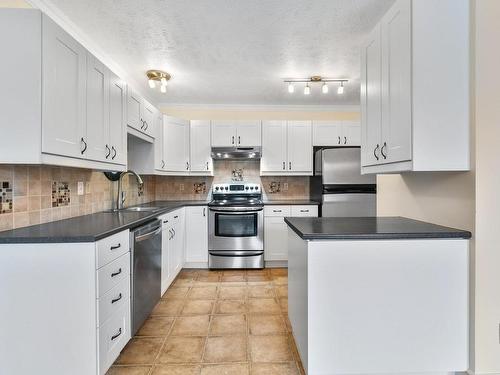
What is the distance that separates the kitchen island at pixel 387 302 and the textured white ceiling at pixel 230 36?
167 cm

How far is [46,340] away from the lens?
1375mm

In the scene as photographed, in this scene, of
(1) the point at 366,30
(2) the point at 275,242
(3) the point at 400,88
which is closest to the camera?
(3) the point at 400,88

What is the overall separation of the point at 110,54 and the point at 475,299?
3405 mm

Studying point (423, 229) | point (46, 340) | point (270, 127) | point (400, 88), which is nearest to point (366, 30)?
point (400, 88)

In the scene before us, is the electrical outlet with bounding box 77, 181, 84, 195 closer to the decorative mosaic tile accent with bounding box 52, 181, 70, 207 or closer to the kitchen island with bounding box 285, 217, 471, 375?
the decorative mosaic tile accent with bounding box 52, 181, 70, 207

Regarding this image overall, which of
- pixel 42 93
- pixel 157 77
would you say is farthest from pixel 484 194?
pixel 157 77

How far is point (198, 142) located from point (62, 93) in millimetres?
2467

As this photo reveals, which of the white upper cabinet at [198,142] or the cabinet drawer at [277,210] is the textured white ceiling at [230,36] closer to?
the white upper cabinet at [198,142]

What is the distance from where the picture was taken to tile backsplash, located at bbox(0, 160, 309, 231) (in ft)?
5.32

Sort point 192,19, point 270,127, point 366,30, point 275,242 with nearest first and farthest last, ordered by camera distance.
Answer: point 192,19 → point 366,30 → point 275,242 → point 270,127

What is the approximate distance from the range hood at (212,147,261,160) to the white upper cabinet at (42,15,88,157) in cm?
229

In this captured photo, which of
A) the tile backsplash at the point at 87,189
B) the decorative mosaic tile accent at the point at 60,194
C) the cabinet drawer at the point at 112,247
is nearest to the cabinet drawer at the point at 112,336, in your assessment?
the cabinet drawer at the point at 112,247

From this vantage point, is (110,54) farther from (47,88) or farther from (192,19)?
(47,88)

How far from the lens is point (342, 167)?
359 centimetres
